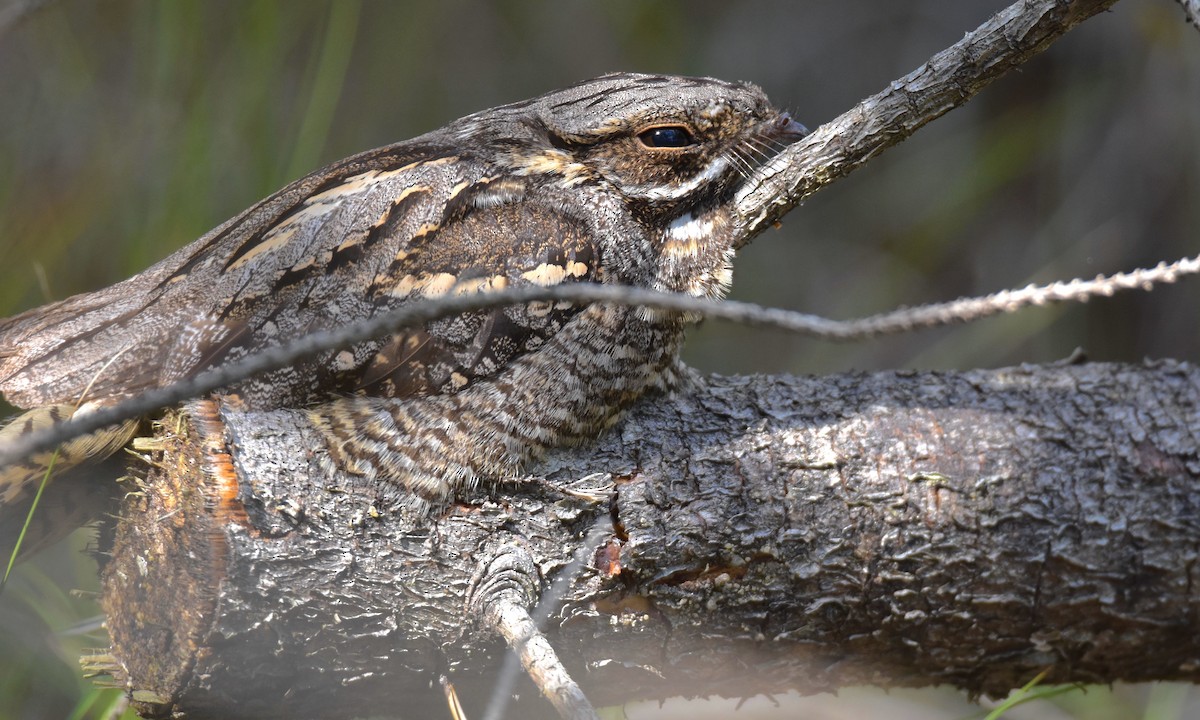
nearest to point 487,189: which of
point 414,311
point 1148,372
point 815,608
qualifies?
point 414,311

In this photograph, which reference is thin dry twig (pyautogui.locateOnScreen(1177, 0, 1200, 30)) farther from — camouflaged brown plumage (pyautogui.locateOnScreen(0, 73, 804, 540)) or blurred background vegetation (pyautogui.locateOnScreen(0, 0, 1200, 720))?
blurred background vegetation (pyautogui.locateOnScreen(0, 0, 1200, 720))

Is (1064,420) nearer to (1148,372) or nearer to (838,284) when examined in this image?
(1148,372)

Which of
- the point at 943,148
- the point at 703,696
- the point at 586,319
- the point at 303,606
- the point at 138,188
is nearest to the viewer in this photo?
the point at 303,606

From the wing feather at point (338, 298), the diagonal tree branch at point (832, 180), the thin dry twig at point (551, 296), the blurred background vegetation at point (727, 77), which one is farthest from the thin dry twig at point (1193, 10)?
the blurred background vegetation at point (727, 77)

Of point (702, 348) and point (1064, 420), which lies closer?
point (1064, 420)

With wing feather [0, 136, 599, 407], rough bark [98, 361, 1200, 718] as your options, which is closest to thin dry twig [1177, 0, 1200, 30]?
rough bark [98, 361, 1200, 718]

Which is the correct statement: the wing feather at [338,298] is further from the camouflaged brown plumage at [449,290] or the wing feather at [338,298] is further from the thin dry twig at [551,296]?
the thin dry twig at [551,296]

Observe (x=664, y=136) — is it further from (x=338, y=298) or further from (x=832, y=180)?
(x=338, y=298)
